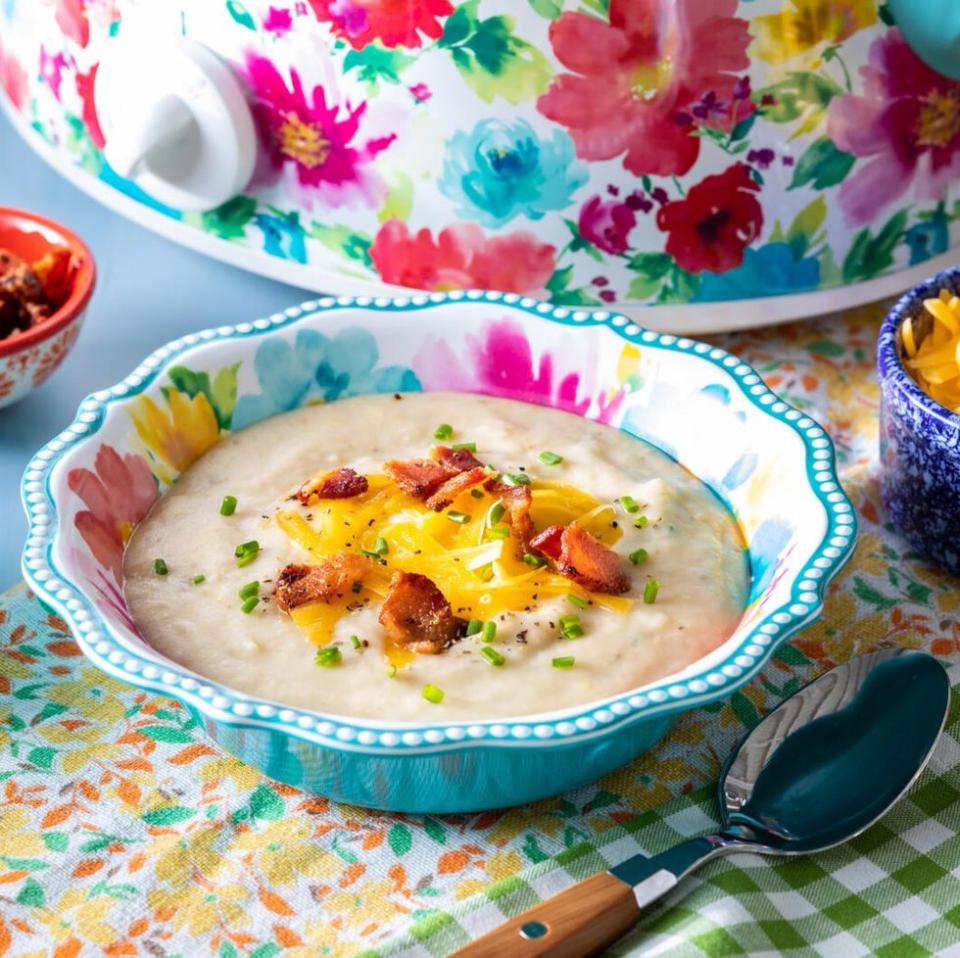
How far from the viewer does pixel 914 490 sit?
1.72m

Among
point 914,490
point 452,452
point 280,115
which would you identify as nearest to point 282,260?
point 280,115

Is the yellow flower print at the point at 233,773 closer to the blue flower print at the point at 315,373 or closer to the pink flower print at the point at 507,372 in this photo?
the blue flower print at the point at 315,373

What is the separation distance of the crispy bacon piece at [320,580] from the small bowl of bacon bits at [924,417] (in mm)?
658

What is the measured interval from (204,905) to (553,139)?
1.01 metres

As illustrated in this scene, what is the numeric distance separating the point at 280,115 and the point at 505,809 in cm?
97

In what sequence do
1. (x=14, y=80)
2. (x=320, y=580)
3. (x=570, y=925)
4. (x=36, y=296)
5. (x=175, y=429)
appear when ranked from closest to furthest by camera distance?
(x=570, y=925) → (x=320, y=580) → (x=175, y=429) → (x=36, y=296) → (x=14, y=80)

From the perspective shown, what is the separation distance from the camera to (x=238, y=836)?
1.38m

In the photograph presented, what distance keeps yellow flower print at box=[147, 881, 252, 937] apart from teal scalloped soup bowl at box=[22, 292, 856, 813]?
0.12 metres

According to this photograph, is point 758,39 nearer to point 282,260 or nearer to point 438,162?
point 438,162

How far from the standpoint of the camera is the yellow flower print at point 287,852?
134 centimetres

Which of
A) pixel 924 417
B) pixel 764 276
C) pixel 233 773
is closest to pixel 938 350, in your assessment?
pixel 924 417

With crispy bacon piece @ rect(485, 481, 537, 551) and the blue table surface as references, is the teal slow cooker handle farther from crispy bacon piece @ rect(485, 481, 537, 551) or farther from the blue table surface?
the blue table surface

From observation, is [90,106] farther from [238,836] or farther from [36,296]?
[238,836]

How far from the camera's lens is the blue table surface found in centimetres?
200
